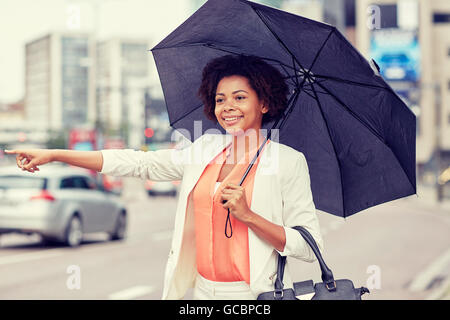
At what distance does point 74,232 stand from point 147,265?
9.22ft

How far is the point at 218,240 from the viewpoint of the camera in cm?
261

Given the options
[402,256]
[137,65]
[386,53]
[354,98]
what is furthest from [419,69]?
[137,65]

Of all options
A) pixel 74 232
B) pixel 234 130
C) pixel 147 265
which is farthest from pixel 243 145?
pixel 74 232

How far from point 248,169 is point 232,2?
0.62 metres

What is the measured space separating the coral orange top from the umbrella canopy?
0.48 m

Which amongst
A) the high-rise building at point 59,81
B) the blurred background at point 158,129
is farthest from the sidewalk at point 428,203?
the high-rise building at point 59,81

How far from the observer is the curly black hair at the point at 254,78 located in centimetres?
282

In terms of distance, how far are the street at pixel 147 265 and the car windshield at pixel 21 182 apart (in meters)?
1.14

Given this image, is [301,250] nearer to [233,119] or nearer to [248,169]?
[248,169]

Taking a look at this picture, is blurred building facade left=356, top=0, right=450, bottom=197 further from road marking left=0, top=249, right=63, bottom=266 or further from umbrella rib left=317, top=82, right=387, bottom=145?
umbrella rib left=317, top=82, right=387, bottom=145

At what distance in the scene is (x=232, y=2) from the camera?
284cm

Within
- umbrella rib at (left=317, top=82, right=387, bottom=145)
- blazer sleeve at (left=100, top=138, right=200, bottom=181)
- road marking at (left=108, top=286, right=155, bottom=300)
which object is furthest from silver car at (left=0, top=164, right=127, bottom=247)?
blazer sleeve at (left=100, top=138, right=200, bottom=181)

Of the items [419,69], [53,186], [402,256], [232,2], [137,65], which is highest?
[137,65]

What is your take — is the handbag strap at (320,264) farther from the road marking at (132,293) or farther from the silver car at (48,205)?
the silver car at (48,205)
